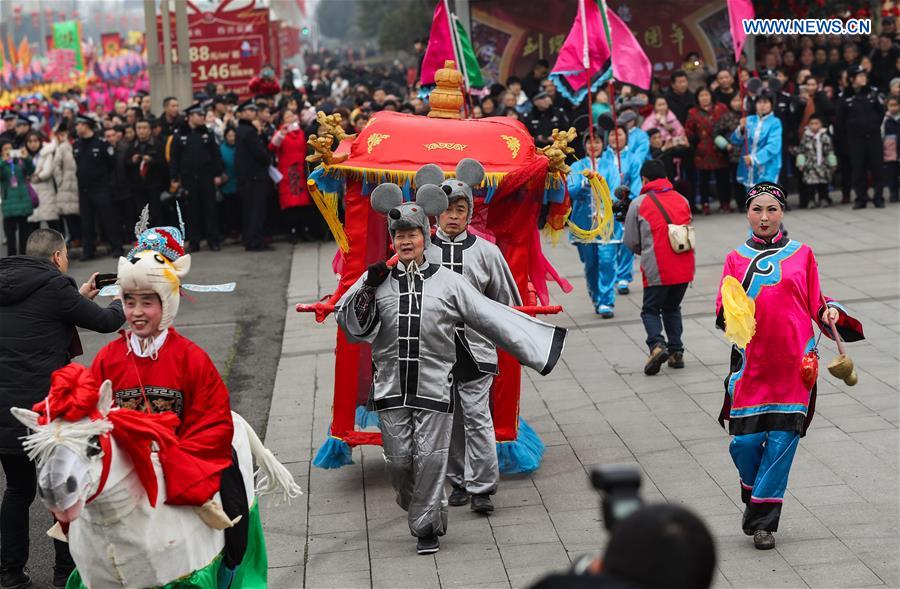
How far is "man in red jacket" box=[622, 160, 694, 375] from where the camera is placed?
34.1 ft

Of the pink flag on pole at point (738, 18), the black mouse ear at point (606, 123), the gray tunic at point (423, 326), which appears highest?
the pink flag on pole at point (738, 18)

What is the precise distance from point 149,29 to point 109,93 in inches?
825

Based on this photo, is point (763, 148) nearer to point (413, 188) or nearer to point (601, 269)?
point (601, 269)

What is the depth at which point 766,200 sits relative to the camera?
6.75 meters

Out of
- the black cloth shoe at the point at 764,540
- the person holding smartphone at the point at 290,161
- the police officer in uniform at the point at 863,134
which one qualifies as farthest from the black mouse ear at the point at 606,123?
the black cloth shoe at the point at 764,540

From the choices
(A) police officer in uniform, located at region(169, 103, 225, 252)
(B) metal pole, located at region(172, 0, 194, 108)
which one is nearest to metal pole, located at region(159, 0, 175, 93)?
(B) metal pole, located at region(172, 0, 194, 108)

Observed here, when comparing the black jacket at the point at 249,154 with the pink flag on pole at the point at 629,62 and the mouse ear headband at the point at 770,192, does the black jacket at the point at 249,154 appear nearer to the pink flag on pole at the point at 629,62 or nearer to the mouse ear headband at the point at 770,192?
the pink flag on pole at the point at 629,62

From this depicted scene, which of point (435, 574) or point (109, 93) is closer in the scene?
point (435, 574)

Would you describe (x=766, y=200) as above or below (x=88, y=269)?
above

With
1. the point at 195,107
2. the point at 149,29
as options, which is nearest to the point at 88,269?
the point at 195,107

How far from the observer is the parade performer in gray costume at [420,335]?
263 inches

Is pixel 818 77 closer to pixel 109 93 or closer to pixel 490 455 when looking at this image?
pixel 490 455

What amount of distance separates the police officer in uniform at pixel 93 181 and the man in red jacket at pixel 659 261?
29.7 feet

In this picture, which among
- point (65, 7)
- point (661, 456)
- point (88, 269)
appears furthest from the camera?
point (65, 7)
